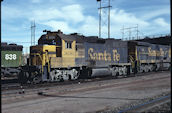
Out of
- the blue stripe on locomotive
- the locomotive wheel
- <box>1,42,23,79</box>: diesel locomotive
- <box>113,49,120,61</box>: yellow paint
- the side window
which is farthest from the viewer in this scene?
<box>1,42,23,79</box>: diesel locomotive

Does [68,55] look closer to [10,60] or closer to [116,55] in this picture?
[116,55]

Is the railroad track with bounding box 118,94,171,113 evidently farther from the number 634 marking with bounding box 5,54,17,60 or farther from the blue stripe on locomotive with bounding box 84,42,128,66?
the number 634 marking with bounding box 5,54,17,60

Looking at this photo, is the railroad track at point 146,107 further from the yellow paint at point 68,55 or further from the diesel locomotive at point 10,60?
the diesel locomotive at point 10,60

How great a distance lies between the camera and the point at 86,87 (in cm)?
1411

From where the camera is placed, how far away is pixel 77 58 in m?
17.1

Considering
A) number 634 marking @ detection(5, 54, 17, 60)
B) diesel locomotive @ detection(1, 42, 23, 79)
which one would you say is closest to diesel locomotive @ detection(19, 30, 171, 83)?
diesel locomotive @ detection(1, 42, 23, 79)

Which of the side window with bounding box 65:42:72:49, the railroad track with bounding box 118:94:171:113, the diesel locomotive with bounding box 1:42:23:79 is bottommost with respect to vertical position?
the railroad track with bounding box 118:94:171:113

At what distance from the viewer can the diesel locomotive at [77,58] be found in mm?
15180

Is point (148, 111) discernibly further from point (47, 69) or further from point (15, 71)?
point (15, 71)

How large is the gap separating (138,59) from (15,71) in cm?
1486

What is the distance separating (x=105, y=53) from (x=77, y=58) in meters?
3.92

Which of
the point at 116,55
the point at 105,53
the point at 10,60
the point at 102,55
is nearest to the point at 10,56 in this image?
the point at 10,60

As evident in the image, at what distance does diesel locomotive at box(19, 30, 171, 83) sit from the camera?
1518 cm

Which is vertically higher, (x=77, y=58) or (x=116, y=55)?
(x=116, y=55)
